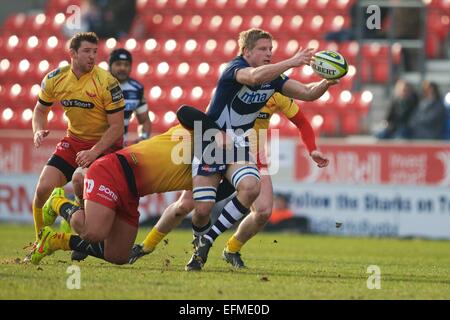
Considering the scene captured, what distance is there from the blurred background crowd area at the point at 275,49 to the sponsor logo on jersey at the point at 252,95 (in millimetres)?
7988

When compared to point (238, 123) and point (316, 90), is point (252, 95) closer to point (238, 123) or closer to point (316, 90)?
point (238, 123)

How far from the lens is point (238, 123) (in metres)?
9.75

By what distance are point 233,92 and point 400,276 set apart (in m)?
2.40

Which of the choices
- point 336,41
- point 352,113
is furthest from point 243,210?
point 336,41

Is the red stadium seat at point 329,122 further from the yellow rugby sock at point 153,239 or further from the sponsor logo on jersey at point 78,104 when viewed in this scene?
the sponsor logo on jersey at point 78,104

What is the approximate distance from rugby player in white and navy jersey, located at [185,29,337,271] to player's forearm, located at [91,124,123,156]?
1.03 meters

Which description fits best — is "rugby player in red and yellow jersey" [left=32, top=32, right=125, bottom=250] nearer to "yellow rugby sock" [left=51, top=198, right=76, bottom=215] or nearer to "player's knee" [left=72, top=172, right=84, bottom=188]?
Answer: "player's knee" [left=72, top=172, right=84, bottom=188]

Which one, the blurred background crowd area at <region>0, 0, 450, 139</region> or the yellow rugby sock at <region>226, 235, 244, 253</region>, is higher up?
the blurred background crowd area at <region>0, 0, 450, 139</region>

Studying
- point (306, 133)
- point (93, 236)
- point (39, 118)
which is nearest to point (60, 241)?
point (93, 236)

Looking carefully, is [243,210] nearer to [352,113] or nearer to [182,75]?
[352,113]

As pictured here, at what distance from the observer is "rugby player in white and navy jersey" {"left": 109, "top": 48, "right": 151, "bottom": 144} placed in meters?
12.7

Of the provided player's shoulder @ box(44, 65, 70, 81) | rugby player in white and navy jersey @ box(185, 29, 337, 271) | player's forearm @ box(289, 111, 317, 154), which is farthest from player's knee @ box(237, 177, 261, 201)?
player's shoulder @ box(44, 65, 70, 81)

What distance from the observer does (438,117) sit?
1725 cm

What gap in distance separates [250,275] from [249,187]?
0.82 m
